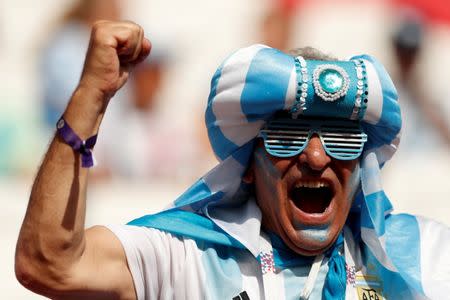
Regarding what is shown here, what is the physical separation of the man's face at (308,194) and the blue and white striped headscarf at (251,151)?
3.3 inches

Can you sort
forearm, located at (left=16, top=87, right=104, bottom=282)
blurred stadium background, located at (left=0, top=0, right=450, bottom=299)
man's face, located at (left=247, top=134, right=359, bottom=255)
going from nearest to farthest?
forearm, located at (left=16, top=87, right=104, bottom=282), man's face, located at (left=247, top=134, right=359, bottom=255), blurred stadium background, located at (left=0, top=0, right=450, bottom=299)

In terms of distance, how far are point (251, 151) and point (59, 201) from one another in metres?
0.78

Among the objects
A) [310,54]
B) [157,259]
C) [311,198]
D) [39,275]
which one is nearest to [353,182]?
[311,198]

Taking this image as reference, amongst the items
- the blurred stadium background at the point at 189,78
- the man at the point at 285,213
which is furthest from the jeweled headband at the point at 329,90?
the blurred stadium background at the point at 189,78

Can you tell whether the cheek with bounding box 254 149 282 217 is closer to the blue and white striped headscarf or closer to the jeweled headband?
the blue and white striped headscarf

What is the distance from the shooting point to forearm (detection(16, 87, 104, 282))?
11.3 feet

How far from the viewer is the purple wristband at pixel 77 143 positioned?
3465 millimetres

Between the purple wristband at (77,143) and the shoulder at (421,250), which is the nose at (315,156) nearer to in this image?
the shoulder at (421,250)

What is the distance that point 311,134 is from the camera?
12.6ft

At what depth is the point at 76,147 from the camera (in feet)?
11.4

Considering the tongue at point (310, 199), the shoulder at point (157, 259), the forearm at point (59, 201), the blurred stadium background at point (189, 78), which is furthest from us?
the blurred stadium background at point (189, 78)

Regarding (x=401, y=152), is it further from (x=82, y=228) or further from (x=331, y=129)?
(x=82, y=228)

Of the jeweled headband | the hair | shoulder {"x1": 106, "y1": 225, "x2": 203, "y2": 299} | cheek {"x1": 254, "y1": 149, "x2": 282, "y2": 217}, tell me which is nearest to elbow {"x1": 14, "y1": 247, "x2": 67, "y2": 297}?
shoulder {"x1": 106, "y1": 225, "x2": 203, "y2": 299}

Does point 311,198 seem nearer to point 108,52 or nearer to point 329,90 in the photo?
point 329,90
